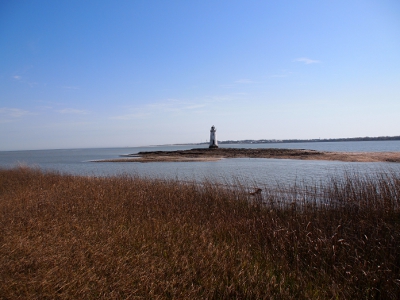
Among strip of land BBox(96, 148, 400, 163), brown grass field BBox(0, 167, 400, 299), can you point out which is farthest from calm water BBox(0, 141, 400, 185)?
strip of land BBox(96, 148, 400, 163)

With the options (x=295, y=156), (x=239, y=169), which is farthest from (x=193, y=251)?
(x=295, y=156)

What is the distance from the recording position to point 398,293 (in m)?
4.85

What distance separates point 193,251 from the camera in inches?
222

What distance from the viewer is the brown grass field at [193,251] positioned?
4.38m

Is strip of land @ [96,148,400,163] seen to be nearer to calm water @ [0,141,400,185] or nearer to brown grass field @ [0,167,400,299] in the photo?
calm water @ [0,141,400,185]

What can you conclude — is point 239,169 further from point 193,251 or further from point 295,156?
point 193,251

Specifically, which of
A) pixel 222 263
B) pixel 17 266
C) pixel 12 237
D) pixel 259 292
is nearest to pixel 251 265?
pixel 222 263

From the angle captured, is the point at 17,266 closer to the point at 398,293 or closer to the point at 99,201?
the point at 99,201

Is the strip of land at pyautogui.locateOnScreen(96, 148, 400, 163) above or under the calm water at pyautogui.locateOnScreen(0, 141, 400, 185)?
above

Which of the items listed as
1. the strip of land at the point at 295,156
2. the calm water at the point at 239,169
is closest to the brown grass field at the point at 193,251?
the calm water at the point at 239,169

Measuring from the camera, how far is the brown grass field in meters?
4.38

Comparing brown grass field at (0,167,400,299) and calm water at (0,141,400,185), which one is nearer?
brown grass field at (0,167,400,299)

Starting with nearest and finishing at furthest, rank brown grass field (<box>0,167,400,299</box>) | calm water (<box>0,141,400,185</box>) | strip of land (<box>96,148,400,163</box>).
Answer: brown grass field (<box>0,167,400,299</box>) → calm water (<box>0,141,400,185</box>) → strip of land (<box>96,148,400,163</box>)

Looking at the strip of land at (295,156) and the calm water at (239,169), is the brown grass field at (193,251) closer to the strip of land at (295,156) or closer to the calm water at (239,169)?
the calm water at (239,169)
